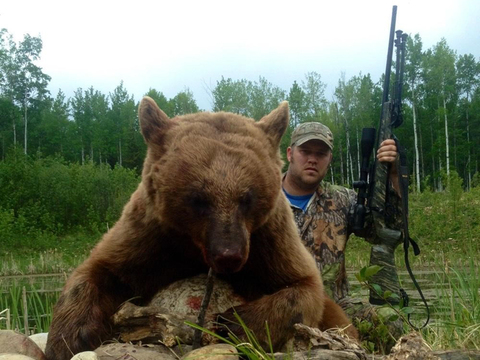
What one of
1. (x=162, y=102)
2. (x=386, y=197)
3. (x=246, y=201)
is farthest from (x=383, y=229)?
(x=162, y=102)

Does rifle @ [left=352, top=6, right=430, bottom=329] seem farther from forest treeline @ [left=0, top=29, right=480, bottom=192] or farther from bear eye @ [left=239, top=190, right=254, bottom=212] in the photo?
forest treeline @ [left=0, top=29, right=480, bottom=192]

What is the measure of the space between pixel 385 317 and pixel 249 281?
189 centimetres

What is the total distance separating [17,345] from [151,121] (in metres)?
1.36

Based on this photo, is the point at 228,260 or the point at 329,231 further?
the point at 329,231

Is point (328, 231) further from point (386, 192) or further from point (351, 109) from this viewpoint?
point (351, 109)

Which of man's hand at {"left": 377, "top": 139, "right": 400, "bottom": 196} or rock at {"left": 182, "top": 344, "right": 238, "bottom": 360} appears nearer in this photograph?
rock at {"left": 182, "top": 344, "right": 238, "bottom": 360}

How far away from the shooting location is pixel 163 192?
300 cm

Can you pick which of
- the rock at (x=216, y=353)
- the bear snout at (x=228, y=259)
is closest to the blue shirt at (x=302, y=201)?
the bear snout at (x=228, y=259)

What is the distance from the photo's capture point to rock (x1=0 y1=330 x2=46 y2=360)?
2.84 meters

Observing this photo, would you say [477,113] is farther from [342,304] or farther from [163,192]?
[163,192]

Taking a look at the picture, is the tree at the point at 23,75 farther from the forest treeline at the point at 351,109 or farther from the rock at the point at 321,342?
the rock at the point at 321,342

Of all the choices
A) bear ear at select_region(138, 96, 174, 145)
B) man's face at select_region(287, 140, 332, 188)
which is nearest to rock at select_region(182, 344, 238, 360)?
bear ear at select_region(138, 96, 174, 145)

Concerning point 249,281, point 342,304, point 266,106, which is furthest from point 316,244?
point 266,106

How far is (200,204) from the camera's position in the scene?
284 cm
